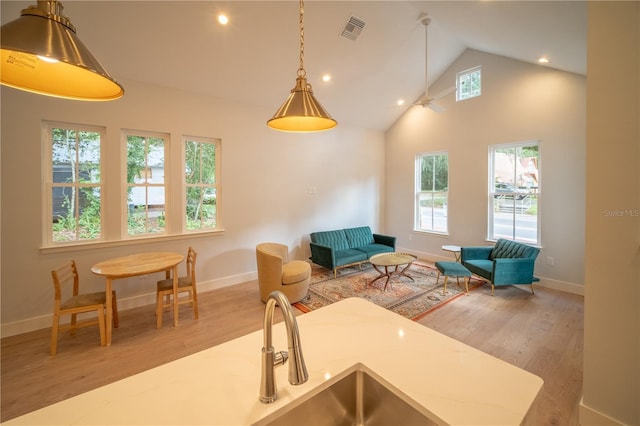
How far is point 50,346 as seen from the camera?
9.12 feet

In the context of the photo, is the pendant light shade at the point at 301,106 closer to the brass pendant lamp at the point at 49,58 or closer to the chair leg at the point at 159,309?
the brass pendant lamp at the point at 49,58

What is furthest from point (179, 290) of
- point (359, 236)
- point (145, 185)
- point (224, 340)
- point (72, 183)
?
point (359, 236)

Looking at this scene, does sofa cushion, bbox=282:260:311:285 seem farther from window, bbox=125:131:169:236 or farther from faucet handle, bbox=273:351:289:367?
faucet handle, bbox=273:351:289:367

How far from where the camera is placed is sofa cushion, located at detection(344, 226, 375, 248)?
5.76 meters

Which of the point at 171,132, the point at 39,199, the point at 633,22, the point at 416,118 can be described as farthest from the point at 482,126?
the point at 39,199

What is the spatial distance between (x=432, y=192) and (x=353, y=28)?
3.80m

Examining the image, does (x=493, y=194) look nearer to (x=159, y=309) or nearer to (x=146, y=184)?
(x=159, y=309)

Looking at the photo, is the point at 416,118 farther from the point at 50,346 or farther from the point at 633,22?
the point at 50,346

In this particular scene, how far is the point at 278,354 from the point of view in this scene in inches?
33.7

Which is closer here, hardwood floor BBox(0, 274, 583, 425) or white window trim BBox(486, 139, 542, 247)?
hardwood floor BBox(0, 274, 583, 425)

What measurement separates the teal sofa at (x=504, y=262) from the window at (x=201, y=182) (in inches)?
171

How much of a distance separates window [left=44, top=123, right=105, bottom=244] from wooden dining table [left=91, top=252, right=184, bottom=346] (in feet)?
2.16

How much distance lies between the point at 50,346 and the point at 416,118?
700 cm

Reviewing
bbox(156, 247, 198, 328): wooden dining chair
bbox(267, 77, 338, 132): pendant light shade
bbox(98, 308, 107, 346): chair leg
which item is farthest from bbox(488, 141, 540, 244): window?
bbox(98, 308, 107, 346): chair leg
